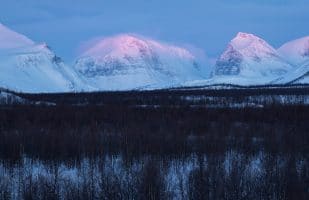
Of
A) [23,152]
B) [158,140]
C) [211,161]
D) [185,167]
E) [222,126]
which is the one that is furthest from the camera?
[222,126]

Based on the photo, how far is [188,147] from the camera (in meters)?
23.3

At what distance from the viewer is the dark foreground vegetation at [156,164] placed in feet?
54.5

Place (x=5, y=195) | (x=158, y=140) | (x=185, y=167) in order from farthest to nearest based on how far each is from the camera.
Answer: (x=158, y=140)
(x=185, y=167)
(x=5, y=195)

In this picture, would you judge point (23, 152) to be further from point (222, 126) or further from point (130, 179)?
point (222, 126)

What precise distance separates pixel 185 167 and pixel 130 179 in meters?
3.44

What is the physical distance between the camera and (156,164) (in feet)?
59.2

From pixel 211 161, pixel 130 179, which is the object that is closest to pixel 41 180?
pixel 130 179

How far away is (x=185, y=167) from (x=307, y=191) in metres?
4.85

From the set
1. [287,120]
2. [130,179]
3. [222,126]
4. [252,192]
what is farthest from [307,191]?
[287,120]

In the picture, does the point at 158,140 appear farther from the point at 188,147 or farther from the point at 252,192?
the point at 252,192

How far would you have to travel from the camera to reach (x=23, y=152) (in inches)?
882

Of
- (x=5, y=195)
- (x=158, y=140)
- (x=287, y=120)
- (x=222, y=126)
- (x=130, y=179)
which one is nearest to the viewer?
(x=5, y=195)

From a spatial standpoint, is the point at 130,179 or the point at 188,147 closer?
the point at 130,179

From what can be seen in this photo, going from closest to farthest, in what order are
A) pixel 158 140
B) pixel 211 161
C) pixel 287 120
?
pixel 211 161
pixel 158 140
pixel 287 120
